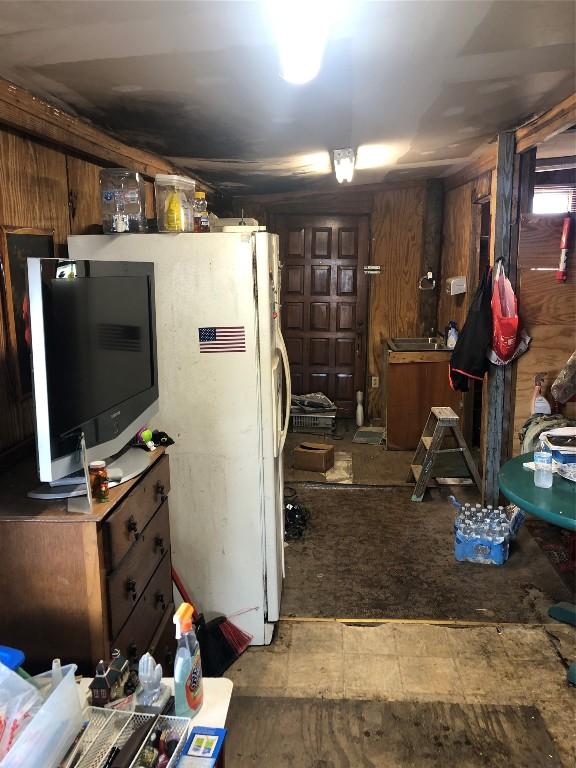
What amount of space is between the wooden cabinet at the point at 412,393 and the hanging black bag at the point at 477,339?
1364mm

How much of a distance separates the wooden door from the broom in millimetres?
3752

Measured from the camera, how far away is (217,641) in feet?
8.54

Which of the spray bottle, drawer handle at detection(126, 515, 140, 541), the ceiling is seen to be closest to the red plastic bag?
the ceiling

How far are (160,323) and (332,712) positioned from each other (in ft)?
5.63

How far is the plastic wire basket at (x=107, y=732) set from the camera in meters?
1.13

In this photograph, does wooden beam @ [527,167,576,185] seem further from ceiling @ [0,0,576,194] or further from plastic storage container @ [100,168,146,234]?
plastic storage container @ [100,168,146,234]

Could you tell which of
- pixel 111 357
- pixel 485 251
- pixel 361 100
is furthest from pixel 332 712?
pixel 485 251

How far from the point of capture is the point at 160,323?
255 cm

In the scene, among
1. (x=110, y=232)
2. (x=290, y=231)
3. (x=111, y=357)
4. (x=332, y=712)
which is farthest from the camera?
(x=290, y=231)

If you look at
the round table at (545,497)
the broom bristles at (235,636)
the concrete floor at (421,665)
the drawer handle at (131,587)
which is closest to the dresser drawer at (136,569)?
the drawer handle at (131,587)

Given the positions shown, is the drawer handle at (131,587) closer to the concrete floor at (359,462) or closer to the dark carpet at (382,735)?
the dark carpet at (382,735)

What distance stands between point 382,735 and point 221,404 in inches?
56.1

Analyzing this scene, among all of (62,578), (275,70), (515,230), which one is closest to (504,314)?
(515,230)

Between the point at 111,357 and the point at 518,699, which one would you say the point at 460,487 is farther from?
the point at 111,357
